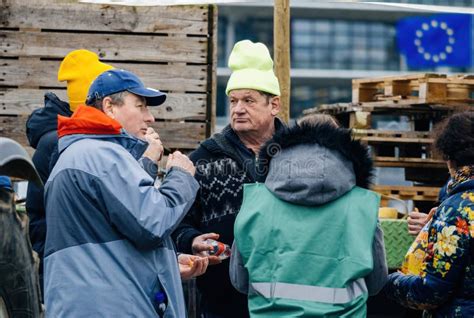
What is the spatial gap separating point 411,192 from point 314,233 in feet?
16.3

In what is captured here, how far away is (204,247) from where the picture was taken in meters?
5.47

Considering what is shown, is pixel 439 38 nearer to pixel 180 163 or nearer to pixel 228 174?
pixel 228 174

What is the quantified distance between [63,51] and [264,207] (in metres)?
4.46

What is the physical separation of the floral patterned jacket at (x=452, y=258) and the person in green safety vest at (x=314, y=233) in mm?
388

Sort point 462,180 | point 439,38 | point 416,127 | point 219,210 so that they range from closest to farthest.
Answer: point 462,180, point 219,210, point 416,127, point 439,38

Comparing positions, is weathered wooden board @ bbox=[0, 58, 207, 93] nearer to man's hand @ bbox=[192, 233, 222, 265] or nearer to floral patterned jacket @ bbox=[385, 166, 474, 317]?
man's hand @ bbox=[192, 233, 222, 265]

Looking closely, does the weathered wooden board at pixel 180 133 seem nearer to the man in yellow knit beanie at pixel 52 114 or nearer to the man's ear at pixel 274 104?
the man in yellow knit beanie at pixel 52 114

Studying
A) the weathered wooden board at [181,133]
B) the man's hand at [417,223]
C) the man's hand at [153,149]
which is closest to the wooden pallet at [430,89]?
the weathered wooden board at [181,133]

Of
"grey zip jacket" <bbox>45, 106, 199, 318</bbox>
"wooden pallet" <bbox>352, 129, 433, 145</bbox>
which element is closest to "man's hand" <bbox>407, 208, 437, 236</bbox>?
"grey zip jacket" <bbox>45, 106, 199, 318</bbox>

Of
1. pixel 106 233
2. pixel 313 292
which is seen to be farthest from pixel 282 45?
pixel 106 233

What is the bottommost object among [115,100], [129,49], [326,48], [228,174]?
[228,174]

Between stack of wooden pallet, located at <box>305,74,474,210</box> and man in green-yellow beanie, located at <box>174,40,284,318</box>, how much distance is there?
343 cm

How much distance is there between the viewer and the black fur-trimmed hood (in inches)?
185

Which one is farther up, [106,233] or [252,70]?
[252,70]
